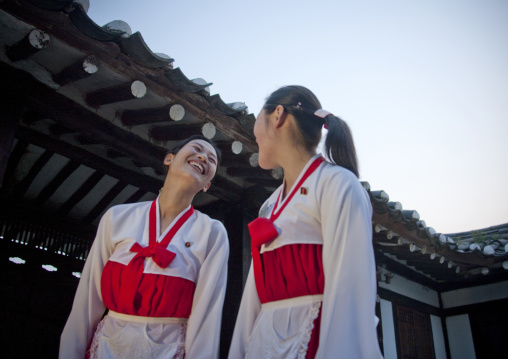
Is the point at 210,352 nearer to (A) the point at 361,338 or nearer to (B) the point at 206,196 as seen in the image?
(A) the point at 361,338

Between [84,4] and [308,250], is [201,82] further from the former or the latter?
[308,250]

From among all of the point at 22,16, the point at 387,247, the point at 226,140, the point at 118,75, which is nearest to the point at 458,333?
the point at 387,247

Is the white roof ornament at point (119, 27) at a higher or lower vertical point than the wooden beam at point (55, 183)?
higher

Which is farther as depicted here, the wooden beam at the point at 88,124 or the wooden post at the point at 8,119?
the wooden beam at the point at 88,124

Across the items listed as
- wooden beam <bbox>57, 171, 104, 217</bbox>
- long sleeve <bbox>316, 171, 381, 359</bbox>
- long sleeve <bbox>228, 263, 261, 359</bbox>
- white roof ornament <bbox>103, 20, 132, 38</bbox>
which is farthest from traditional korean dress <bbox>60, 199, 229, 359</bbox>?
wooden beam <bbox>57, 171, 104, 217</bbox>

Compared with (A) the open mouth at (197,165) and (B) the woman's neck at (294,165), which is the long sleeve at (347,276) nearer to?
(B) the woman's neck at (294,165)

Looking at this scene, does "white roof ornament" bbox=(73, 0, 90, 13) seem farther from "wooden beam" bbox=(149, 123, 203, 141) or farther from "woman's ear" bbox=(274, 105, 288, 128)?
"woman's ear" bbox=(274, 105, 288, 128)

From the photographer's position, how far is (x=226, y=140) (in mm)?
4414

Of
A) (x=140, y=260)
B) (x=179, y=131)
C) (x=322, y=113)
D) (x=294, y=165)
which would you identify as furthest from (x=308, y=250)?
(x=179, y=131)

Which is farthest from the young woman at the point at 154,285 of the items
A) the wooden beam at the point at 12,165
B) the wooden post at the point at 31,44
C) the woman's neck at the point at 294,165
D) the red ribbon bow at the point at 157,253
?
the wooden beam at the point at 12,165

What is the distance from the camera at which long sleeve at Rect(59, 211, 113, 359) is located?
254 centimetres

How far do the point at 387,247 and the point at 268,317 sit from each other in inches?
270

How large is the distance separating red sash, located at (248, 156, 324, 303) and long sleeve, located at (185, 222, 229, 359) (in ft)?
2.41

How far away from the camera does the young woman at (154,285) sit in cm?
246
